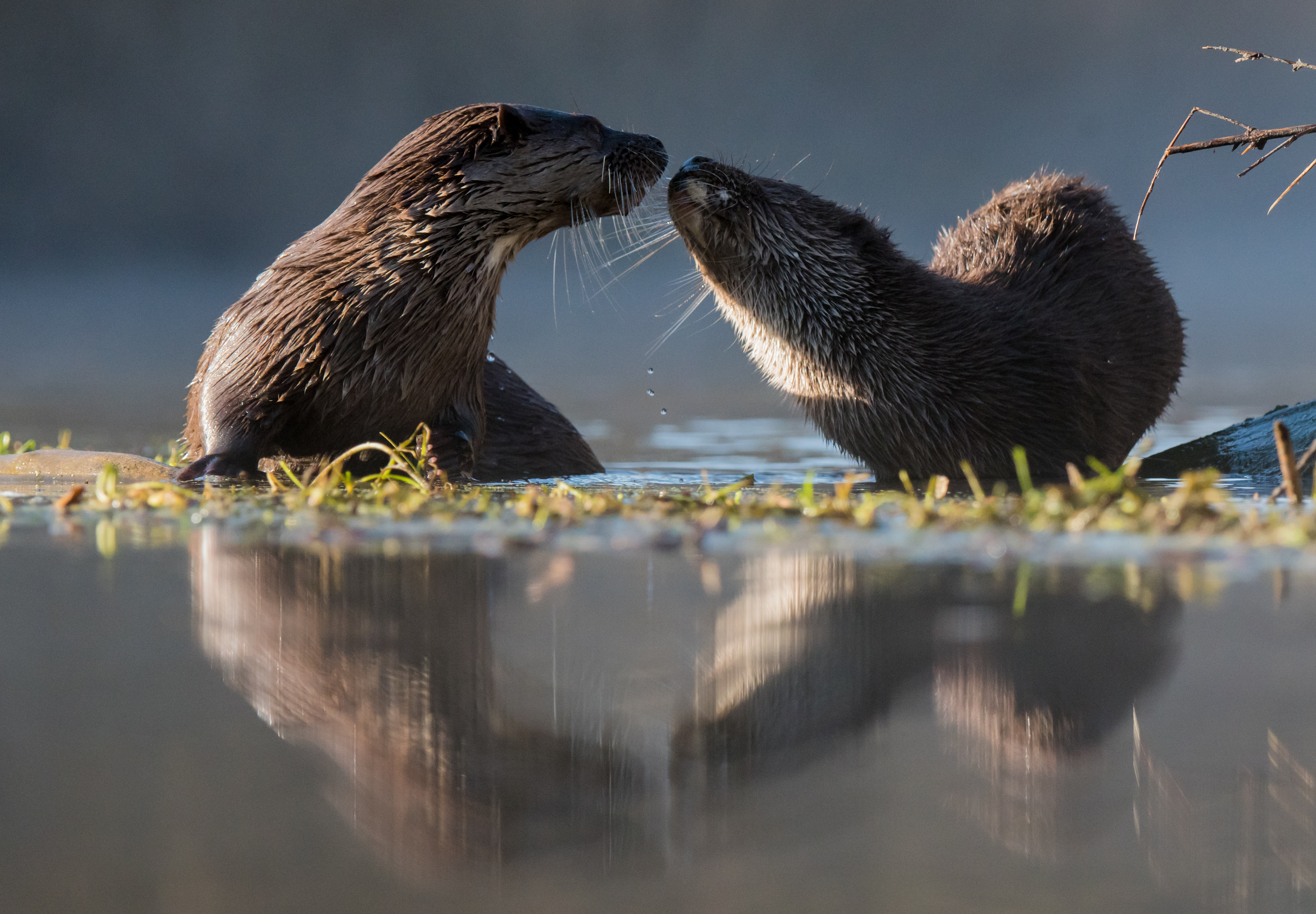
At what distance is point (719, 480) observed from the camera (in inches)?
151

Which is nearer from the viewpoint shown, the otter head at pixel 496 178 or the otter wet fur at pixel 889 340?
the otter head at pixel 496 178

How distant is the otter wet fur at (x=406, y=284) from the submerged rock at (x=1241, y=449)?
2073 mm

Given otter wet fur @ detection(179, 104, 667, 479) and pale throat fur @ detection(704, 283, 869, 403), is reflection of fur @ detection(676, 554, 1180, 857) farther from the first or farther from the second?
pale throat fur @ detection(704, 283, 869, 403)

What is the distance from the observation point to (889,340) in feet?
12.5

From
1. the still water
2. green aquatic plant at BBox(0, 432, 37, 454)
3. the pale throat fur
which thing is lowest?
the still water

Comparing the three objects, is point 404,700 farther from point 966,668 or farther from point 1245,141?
point 1245,141

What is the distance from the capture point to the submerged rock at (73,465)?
346cm

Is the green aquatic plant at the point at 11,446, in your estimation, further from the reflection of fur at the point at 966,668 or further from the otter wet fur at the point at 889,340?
the reflection of fur at the point at 966,668

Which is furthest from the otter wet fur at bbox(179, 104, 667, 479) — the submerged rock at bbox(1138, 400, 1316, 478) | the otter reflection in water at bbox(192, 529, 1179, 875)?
the submerged rock at bbox(1138, 400, 1316, 478)

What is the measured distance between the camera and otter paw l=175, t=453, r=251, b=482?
3.18 metres

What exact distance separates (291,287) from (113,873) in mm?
2571

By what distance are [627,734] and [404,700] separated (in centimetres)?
27

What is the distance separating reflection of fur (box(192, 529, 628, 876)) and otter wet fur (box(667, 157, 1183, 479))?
6.45 feet

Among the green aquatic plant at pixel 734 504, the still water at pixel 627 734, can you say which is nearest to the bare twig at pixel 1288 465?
the green aquatic plant at pixel 734 504
